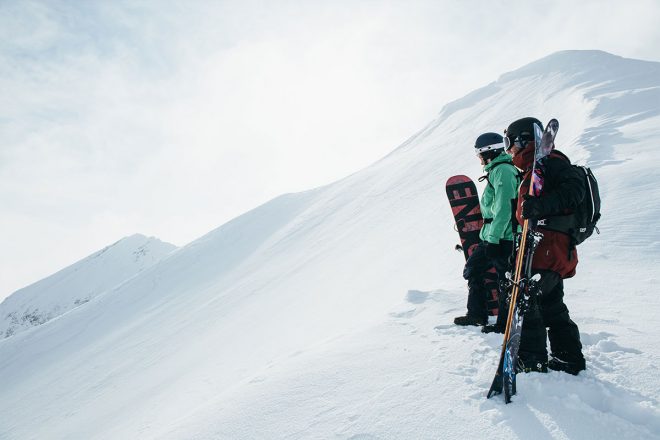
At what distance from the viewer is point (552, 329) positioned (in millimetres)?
3104

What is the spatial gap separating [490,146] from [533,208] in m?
1.54

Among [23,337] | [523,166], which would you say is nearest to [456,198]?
[523,166]

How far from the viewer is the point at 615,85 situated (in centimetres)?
2259

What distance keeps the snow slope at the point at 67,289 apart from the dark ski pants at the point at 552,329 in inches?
7431

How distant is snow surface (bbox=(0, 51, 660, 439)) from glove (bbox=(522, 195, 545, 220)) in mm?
1277

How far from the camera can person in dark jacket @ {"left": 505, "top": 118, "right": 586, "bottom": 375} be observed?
9.11ft

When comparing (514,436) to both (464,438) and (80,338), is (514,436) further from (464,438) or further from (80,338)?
(80,338)

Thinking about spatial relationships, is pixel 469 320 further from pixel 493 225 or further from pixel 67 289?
pixel 67 289

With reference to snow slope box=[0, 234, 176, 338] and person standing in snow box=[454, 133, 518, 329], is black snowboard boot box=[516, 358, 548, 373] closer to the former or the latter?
person standing in snow box=[454, 133, 518, 329]

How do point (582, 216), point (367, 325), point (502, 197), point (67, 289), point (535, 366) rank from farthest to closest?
1. point (67, 289)
2. point (367, 325)
3. point (502, 197)
4. point (535, 366)
5. point (582, 216)

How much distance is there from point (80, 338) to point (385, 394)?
2743cm

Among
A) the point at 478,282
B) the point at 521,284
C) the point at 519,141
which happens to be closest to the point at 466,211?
the point at 478,282

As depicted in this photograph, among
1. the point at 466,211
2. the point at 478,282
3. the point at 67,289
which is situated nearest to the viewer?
the point at 478,282

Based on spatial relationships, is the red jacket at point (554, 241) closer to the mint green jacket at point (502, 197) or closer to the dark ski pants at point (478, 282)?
the mint green jacket at point (502, 197)
